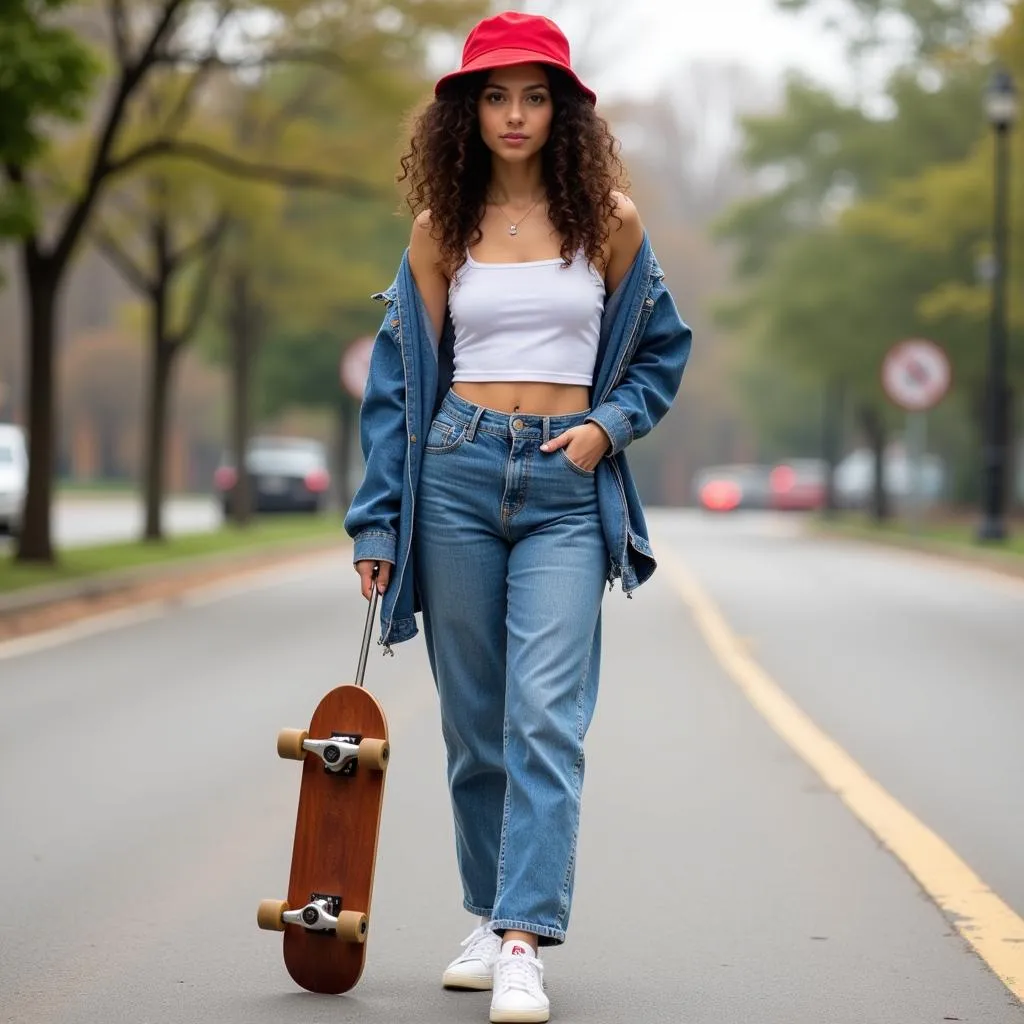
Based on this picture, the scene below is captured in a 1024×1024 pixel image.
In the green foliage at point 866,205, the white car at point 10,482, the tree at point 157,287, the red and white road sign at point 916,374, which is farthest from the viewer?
the green foliage at point 866,205

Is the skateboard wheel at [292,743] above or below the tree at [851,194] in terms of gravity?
below

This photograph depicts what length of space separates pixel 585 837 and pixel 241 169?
572 inches

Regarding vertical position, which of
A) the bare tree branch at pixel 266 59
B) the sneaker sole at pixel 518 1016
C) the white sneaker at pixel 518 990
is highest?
the bare tree branch at pixel 266 59

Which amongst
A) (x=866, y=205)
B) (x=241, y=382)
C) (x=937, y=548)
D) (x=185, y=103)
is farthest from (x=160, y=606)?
(x=866, y=205)

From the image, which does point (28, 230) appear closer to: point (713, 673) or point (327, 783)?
point (713, 673)

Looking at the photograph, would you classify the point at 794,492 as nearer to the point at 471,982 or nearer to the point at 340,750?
the point at 471,982

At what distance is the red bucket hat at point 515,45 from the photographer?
4.43m

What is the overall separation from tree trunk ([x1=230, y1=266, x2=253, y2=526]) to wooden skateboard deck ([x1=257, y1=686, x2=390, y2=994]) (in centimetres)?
2677

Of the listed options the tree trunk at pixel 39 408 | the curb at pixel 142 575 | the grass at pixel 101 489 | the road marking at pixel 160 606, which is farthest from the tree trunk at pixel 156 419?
the grass at pixel 101 489

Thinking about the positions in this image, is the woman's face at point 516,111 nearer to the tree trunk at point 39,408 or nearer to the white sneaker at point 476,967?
the white sneaker at point 476,967

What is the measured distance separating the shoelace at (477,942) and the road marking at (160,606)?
26.6 ft

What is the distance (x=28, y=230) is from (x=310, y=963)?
500 inches

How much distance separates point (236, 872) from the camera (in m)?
6.01

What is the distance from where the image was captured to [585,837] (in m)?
6.60
